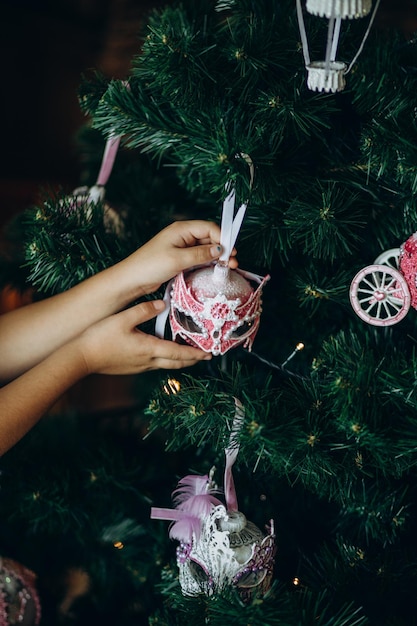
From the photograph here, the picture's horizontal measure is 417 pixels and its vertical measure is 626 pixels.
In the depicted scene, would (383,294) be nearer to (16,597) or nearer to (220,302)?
(220,302)

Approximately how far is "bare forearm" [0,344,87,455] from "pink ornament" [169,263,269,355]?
0.51ft

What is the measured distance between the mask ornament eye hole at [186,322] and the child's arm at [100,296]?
46 mm

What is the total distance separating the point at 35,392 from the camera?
2.57 ft

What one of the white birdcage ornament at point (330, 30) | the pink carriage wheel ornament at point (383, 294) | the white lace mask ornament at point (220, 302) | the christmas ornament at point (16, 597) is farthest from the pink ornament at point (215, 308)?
the christmas ornament at point (16, 597)

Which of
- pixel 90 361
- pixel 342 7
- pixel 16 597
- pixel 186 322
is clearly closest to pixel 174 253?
pixel 186 322

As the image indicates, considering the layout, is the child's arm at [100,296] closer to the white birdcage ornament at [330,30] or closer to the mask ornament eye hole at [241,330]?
the mask ornament eye hole at [241,330]

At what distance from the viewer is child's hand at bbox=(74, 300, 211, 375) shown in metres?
0.76

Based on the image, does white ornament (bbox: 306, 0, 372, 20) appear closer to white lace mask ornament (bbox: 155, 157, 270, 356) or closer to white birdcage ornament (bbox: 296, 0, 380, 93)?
white birdcage ornament (bbox: 296, 0, 380, 93)

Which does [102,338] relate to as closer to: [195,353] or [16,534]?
[195,353]

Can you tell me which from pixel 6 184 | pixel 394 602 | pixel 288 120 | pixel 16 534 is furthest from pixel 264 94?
pixel 6 184

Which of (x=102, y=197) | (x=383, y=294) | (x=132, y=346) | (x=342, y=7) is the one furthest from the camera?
(x=102, y=197)

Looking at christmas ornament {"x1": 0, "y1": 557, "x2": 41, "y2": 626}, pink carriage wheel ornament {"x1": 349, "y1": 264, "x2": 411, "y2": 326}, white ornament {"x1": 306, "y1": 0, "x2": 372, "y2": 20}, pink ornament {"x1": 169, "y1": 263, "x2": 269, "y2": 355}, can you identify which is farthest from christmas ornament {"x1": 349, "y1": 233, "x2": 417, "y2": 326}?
christmas ornament {"x1": 0, "y1": 557, "x2": 41, "y2": 626}

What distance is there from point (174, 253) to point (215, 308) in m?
0.09

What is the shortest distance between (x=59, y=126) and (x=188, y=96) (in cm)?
119
